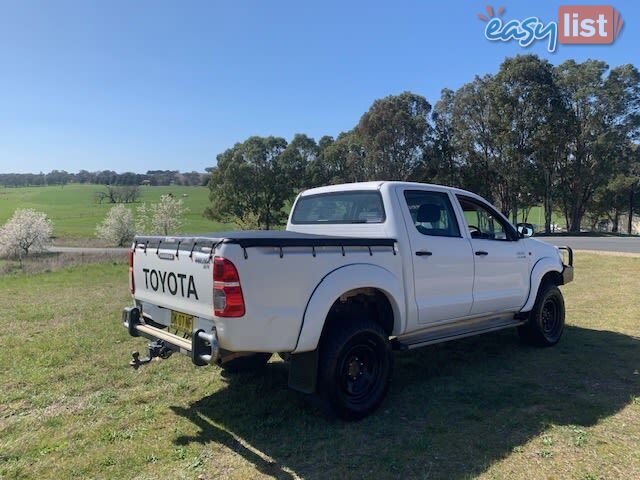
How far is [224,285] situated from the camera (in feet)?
11.0

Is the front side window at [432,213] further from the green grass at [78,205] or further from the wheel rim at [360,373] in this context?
the green grass at [78,205]

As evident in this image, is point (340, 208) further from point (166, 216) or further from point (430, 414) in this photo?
point (166, 216)

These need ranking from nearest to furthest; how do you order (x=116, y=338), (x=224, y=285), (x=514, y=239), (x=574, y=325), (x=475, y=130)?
(x=224, y=285) → (x=514, y=239) → (x=116, y=338) → (x=574, y=325) → (x=475, y=130)

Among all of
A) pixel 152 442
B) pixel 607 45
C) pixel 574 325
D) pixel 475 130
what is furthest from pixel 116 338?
pixel 475 130

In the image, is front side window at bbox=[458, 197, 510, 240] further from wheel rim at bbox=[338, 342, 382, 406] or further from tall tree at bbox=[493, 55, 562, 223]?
tall tree at bbox=[493, 55, 562, 223]

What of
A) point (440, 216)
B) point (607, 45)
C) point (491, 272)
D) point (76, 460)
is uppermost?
point (607, 45)

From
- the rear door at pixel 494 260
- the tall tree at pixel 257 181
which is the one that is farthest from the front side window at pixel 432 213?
the tall tree at pixel 257 181

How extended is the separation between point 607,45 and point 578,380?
14936 mm

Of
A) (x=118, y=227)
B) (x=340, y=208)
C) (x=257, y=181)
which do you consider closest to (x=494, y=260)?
(x=340, y=208)

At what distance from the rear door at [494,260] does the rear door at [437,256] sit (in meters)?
Answer: 0.21

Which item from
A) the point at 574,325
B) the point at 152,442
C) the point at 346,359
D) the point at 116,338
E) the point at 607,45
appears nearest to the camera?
the point at 152,442

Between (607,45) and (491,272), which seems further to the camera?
(607,45)

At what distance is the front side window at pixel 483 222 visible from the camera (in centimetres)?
545

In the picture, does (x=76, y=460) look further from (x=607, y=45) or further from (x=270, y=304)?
(x=607, y=45)
